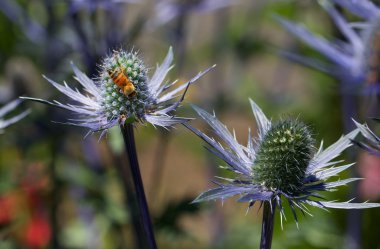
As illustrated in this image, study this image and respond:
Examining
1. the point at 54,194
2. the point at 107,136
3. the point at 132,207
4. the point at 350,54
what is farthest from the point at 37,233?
the point at 350,54

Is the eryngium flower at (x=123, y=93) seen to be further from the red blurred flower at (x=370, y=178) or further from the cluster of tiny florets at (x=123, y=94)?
the red blurred flower at (x=370, y=178)

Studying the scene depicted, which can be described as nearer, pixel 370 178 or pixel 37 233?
pixel 37 233

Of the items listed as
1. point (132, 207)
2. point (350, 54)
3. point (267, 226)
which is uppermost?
point (350, 54)

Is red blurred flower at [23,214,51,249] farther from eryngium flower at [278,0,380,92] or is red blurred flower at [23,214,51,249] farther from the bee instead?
the bee

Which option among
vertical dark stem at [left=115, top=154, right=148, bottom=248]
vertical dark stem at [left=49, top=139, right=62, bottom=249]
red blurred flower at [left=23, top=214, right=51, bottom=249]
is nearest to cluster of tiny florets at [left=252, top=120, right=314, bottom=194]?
vertical dark stem at [left=115, top=154, right=148, bottom=248]

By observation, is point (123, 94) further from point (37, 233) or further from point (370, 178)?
point (370, 178)

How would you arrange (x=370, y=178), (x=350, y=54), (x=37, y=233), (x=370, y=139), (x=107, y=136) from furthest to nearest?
(x=370, y=178) → (x=37, y=233) → (x=350, y=54) → (x=107, y=136) → (x=370, y=139)
